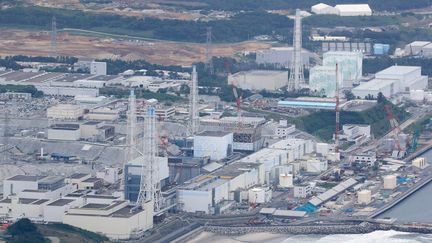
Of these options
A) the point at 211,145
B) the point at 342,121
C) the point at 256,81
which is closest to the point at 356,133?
the point at 342,121

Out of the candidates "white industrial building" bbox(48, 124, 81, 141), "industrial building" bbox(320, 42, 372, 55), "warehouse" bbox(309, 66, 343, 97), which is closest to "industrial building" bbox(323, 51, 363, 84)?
"warehouse" bbox(309, 66, 343, 97)

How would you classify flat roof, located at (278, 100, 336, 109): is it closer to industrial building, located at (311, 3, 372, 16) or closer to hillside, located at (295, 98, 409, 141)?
hillside, located at (295, 98, 409, 141)

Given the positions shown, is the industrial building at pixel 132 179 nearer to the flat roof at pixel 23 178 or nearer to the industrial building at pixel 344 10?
the flat roof at pixel 23 178

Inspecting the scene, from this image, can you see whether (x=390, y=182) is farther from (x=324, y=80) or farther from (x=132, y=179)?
(x=324, y=80)

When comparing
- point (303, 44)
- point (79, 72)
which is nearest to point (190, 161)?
point (79, 72)

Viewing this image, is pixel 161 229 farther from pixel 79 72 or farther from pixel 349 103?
pixel 79 72

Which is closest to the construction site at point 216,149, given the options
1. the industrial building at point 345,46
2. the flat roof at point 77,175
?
the flat roof at point 77,175

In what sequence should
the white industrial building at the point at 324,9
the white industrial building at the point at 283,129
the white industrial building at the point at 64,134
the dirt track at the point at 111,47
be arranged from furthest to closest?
the white industrial building at the point at 324,9 → the dirt track at the point at 111,47 → the white industrial building at the point at 283,129 → the white industrial building at the point at 64,134
